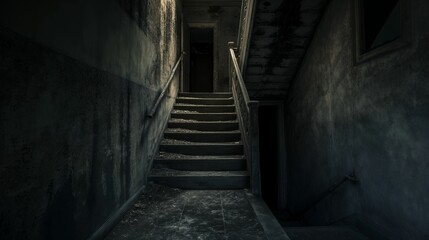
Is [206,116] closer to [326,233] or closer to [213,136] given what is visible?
[213,136]

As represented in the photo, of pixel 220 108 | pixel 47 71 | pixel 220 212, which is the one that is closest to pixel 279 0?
pixel 220 108

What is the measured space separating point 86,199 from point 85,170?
271 mm

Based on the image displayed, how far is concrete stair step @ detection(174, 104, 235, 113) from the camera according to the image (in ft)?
21.9

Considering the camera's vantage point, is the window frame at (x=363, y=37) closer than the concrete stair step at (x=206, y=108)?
Yes

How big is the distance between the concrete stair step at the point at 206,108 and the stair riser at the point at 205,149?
67.6 inches

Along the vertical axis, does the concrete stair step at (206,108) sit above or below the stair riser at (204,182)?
above

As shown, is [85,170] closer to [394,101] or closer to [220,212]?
[220,212]

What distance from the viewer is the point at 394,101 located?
304 cm

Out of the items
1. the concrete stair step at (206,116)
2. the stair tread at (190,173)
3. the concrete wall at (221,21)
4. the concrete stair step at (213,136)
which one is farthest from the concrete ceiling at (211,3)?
the stair tread at (190,173)

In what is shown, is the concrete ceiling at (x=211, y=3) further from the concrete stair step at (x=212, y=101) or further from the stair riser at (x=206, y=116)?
the stair riser at (x=206, y=116)

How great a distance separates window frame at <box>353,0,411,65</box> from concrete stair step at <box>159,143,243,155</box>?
2.57 metres

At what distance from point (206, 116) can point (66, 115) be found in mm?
4374

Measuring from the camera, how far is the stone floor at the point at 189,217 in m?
2.82

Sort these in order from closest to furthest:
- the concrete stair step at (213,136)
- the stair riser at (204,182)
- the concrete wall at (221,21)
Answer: the stair riser at (204,182) < the concrete stair step at (213,136) < the concrete wall at (221,21)
